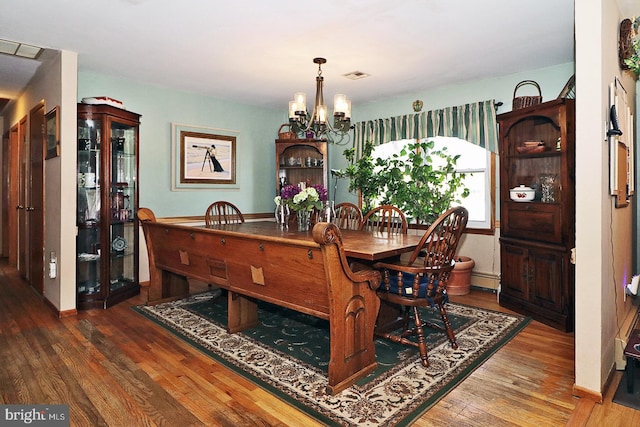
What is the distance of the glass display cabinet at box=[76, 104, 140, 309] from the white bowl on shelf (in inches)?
152

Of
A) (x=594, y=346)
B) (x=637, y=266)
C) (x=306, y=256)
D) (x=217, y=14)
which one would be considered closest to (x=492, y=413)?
(x=594, y=346)

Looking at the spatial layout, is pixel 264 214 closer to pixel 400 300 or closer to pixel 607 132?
pixel 400 300

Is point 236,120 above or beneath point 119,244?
above

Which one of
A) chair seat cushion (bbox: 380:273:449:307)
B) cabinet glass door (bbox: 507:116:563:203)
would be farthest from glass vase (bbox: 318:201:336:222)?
cabinet glass door (bbox: 507:116:563:203)

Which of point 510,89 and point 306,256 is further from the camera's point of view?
point 510,89

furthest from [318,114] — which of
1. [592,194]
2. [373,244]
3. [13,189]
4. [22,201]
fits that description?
[13,189]

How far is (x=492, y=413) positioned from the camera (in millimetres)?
1979

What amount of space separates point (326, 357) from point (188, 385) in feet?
2.86

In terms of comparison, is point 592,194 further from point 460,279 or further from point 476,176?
point 476,176

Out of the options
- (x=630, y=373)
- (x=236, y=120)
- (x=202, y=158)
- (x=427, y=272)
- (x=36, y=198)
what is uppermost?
(x=236, y=120)

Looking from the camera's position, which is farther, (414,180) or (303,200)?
(414,180)

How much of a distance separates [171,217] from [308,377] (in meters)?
3.23

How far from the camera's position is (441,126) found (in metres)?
4.74

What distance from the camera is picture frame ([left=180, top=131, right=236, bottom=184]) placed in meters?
4.98
